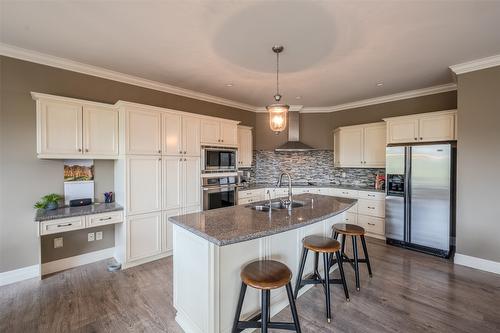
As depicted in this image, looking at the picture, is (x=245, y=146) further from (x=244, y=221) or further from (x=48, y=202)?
Answer: (x=48, y=202)

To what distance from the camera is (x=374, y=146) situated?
15.4 feet

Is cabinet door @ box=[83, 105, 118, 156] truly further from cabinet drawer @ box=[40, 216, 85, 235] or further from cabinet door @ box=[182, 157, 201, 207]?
cabinet door @ box=[182, 157, 201, 207]

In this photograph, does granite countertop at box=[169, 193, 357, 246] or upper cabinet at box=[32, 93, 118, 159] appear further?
upper cabinet at box=[32, 93, 118, 159]

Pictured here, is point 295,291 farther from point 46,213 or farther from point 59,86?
point 59,86

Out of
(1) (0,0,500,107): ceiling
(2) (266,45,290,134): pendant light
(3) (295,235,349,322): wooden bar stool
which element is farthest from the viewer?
(2) (266,45,290,134): pendant light

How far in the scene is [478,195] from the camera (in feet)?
10.2

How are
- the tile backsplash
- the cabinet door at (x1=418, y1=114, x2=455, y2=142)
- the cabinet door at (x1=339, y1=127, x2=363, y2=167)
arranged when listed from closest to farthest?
the cabinet door at (x1=418, y1=114, x2=455, y2=142), the cabinet door at (x1=339, y1=127, x2=363, y2=167), the tile backsplash

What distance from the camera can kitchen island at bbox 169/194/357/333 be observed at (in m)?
1.72

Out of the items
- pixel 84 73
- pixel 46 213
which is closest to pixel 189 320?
pixel 46 213

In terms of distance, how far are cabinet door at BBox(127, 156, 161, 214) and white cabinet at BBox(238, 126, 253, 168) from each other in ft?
7.06

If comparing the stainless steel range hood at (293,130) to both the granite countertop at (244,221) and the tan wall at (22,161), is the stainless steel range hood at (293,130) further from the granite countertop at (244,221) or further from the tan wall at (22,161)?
the tan wall at (22,161)

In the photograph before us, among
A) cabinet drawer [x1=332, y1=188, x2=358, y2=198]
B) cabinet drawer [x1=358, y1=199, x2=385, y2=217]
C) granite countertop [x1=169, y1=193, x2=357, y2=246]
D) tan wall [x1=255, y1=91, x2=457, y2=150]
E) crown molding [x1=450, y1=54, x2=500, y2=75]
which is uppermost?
crown molding [x1=450, y1=54, x2=500, y2=75]

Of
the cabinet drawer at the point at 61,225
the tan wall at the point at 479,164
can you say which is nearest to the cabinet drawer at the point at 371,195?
the tan wall at the point at 479,164

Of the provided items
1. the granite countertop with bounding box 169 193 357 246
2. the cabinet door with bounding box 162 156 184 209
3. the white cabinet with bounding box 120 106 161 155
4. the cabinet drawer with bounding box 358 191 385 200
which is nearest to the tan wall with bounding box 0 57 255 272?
the white cabinet with bounding box 120 106 161 155
